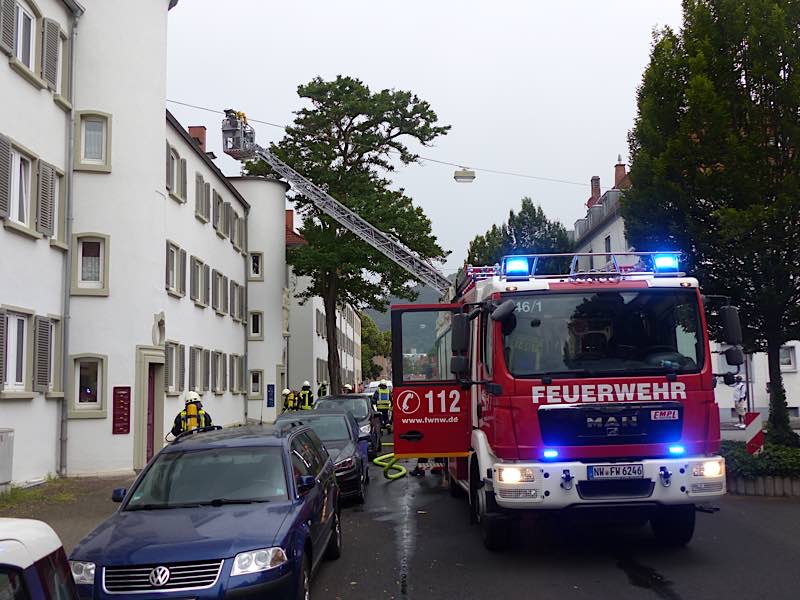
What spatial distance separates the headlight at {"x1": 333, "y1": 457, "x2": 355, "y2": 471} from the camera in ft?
39.4

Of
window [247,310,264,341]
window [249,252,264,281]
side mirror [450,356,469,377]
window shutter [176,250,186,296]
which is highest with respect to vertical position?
window [249,252,264,281]

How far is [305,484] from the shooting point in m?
6.86

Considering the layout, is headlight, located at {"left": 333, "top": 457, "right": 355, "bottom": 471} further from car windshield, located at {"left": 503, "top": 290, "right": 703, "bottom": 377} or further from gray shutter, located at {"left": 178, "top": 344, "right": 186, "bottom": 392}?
gray shutter, located at {"left": 178, "top": 344, "right": 186, "bottom": 392}

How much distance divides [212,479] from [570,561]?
3739 mm

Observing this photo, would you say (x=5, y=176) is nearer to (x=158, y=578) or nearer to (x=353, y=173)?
(x=158, y=578)

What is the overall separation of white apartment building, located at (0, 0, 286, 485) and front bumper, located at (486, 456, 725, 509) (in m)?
10.8

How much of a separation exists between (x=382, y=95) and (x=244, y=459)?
31130mm

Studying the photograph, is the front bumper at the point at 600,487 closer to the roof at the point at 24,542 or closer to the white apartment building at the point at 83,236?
the roof at the point at 24,542

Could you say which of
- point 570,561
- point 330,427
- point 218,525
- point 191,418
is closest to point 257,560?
point 218,525

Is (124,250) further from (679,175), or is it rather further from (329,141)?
(329,141)

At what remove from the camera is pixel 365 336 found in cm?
10700

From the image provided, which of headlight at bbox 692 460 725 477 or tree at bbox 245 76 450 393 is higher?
tree at bbox 245 76 450 393

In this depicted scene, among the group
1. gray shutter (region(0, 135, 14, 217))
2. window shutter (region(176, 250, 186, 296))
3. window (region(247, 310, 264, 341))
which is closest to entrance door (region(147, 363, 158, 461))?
window shutter (region(176, 250, 186, 296))

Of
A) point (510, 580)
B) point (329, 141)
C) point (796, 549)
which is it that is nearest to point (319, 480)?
point (510, 580)
